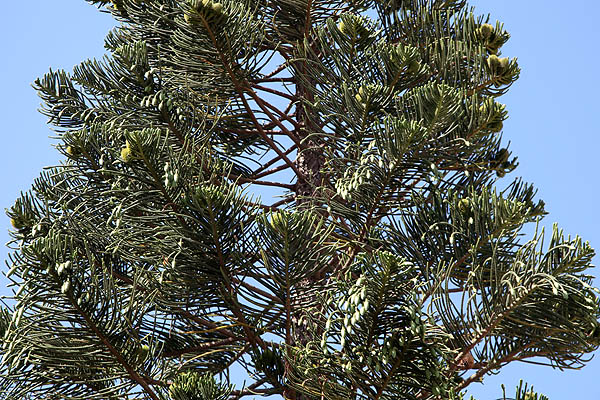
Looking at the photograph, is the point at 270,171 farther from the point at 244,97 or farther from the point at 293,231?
the point at 293,231

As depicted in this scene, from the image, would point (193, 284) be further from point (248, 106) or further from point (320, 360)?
point (248, 106)

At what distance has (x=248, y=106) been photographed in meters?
5.45

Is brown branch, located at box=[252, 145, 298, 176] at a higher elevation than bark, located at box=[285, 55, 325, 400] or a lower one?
higher

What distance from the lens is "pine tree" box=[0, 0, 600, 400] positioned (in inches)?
162

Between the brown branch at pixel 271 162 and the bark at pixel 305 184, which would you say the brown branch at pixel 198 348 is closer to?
the bark at pixel 305 184

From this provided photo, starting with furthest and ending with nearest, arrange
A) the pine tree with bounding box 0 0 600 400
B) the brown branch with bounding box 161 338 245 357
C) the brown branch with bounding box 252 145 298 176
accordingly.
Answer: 1. the brown branch with bounding box 252 145 298 176
2. the brown branch with bounding box 161 338 245 357
3. the pine tree with bounding box 0 0 600 400

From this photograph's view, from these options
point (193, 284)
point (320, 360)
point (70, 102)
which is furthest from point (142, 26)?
point (320, 360)

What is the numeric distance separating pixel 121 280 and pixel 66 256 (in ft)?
3.04

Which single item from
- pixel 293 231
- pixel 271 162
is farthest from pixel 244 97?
pixel 293 231

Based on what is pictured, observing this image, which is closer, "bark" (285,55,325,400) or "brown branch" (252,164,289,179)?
"bark" (285,55,325,400)

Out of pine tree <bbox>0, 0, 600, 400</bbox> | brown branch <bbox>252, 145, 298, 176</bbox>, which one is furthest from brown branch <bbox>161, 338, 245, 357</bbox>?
brown branch <bbox>252, 145, 298, 176</bbox>

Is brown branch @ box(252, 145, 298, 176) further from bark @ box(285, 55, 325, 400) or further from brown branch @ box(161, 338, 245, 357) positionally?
brown branch @ box(161, 338, 245, 357)

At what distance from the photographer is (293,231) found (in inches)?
160

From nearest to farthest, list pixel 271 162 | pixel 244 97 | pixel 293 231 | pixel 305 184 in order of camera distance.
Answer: pixel 293 231 < pixel 244 97 < pixel 305 184 < pixel 271 162
